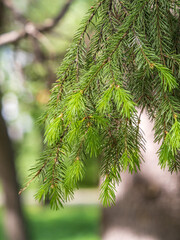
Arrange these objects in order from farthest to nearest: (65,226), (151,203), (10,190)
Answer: (65,226) < (10,190) < (151,203)

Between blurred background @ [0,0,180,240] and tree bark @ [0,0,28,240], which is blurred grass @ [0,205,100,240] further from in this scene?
tree bark @ [0,0,28,240]

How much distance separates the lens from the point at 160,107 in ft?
3.52

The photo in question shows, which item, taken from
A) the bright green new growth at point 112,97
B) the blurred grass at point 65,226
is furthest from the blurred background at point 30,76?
the bright green new growth at point 112,97

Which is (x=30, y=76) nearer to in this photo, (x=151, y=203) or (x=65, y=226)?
(x=151, y=203)

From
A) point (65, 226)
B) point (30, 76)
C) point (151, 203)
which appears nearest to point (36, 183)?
point (151, 203)

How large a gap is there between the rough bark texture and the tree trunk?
3.42 metres

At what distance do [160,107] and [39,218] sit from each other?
12738 mm

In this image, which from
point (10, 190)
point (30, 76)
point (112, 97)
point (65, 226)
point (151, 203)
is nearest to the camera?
point (112, 97)

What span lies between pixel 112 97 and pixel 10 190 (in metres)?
6.03

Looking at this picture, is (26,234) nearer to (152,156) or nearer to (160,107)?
(152,156)

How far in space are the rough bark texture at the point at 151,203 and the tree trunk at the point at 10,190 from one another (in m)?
3.42

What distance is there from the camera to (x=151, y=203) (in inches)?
119

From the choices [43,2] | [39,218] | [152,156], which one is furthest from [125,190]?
[39,218]

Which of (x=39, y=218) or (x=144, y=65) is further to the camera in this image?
(x=39, y=218)
